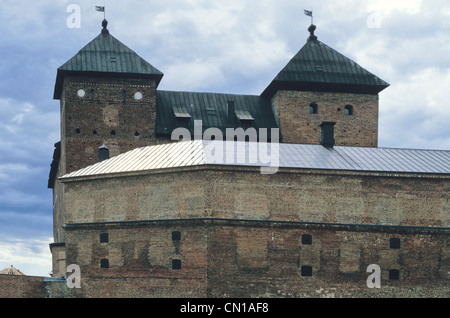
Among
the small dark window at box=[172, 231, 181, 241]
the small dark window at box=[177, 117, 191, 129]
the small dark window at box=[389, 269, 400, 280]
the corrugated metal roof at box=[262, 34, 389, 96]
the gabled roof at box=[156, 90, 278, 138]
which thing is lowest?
the small dark window at box=[389, 269, 400, 280]

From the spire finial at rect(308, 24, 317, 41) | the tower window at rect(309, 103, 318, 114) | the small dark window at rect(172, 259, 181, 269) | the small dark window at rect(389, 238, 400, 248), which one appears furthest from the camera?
the spire finial at rect(308, 24, 317, 41)

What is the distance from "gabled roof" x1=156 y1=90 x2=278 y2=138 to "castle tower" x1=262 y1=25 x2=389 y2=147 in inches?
35.4

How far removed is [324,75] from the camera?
4734 centimetres

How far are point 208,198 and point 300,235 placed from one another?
4.05 m

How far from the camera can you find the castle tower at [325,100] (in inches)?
1844

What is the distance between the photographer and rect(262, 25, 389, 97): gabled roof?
1847 inches

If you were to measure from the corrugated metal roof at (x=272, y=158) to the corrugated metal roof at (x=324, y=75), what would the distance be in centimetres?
801

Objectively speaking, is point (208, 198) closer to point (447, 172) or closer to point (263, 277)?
point (263, 277)

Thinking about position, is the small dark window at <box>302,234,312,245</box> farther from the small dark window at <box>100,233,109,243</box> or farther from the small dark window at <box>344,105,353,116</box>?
the small dark window at <box>344,105,353,116</box>

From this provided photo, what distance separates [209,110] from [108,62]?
6.05 m

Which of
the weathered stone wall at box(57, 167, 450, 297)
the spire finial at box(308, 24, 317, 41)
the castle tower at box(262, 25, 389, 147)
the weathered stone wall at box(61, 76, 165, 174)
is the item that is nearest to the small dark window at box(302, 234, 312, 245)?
the weathered stone wall at box(57, 167, 450, 297)
